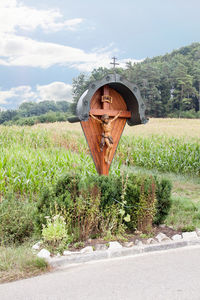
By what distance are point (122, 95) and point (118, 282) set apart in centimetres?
411

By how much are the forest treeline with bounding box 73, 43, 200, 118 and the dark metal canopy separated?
46.7 metres

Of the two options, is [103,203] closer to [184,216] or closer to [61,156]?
[184,216]

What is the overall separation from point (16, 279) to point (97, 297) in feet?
3.75

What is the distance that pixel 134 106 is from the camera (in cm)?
666

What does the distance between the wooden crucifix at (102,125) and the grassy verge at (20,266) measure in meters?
2.67

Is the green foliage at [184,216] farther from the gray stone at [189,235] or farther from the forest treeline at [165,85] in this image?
the forest treeline at [165,85]

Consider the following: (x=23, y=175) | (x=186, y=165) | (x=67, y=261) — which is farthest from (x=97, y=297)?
(x=186, y=165)

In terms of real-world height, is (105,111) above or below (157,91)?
below

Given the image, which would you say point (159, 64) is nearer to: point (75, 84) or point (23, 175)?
point (75, 84)

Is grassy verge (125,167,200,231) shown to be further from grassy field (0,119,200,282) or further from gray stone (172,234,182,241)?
gray stone (172,234,182,241)

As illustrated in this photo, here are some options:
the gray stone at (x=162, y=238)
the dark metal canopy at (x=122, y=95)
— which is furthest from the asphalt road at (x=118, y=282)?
the dark metal canopy at (x=122, y=95)

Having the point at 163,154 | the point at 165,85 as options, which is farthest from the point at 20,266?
the point at 165,85

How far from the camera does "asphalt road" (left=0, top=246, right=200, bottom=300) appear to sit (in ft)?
11.4

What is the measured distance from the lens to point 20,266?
409 cm
